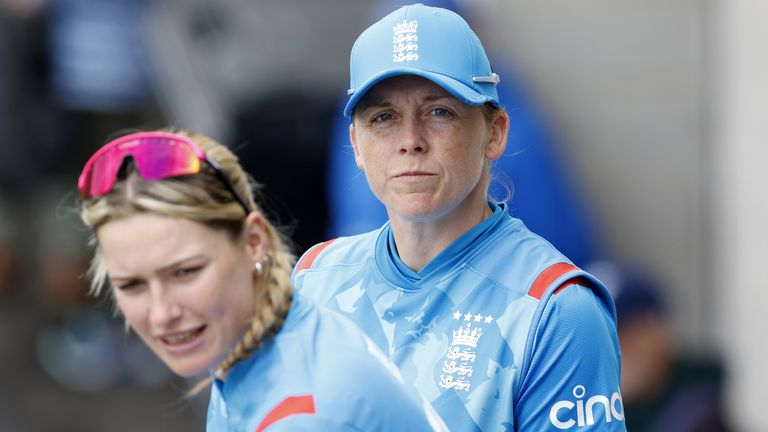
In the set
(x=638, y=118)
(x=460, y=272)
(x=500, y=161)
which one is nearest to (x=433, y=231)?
(x=460, y=272)

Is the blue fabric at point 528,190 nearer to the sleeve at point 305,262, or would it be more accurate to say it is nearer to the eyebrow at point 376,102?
the sleeve at point 305,262

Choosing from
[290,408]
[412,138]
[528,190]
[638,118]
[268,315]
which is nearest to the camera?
[290,408]

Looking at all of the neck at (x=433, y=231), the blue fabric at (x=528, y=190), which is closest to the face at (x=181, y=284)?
the neck at (x=433, y=231)

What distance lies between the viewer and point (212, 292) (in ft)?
7.32

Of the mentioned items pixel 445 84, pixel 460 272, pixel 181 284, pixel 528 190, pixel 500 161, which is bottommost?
pixel 528 190

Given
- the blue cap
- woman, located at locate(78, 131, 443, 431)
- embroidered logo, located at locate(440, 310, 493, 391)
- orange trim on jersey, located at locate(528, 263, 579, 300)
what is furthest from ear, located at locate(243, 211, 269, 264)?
orange trim on jersey, located at locate(528, 263, 579, 300)

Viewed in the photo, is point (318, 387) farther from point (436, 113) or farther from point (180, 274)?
point (436, 113)

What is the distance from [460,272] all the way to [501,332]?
164 mm

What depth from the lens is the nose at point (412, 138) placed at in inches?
91.4

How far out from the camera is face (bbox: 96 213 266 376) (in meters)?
2.21

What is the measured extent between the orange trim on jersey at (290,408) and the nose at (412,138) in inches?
19.6

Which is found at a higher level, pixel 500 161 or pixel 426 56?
pixel 426 56

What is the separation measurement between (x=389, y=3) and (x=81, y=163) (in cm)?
223

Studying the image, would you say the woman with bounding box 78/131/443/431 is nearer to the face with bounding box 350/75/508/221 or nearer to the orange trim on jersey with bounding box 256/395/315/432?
the orange trim on jersey with bounding box 256/395/315/432
